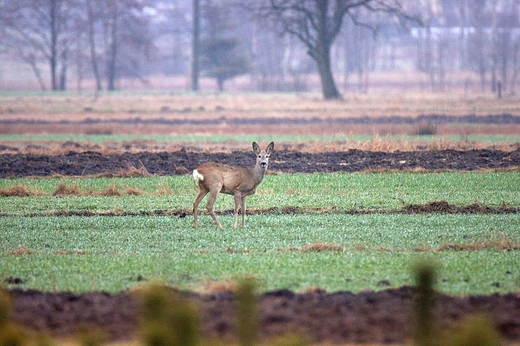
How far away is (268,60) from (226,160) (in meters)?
77.7

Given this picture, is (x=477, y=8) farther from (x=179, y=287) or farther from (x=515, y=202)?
(x=179, y=287)

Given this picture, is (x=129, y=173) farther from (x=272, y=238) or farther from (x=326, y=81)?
(x=326, y=81)

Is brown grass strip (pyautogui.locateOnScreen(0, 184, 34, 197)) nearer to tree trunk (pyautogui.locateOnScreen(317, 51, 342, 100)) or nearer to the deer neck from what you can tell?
the deer neck

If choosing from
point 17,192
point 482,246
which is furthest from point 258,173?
point 17,192

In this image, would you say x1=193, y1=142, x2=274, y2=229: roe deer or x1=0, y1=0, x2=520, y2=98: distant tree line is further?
x1=0, y1=0, x2=520, y2=98: distant tree line

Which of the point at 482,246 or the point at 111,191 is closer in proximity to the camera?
the point at 482,246

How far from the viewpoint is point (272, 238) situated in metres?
14.4

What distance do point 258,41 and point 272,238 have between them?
9459 centimetres

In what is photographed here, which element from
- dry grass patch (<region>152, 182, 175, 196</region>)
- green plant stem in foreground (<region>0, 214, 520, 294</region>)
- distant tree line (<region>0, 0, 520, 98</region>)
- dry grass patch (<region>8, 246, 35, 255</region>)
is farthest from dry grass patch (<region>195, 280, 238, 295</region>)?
distant tree line (<region>0, 0, 520, 98</region>)

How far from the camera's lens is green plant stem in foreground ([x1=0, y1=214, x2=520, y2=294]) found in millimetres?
10844

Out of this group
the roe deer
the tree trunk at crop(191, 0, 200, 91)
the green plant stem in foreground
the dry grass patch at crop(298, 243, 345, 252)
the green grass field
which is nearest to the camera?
the green plant stem in foreground

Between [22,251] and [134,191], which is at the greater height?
[134,191]

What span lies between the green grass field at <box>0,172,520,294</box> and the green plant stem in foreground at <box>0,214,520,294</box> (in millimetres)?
20

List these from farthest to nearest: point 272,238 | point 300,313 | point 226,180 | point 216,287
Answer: point 226,180
point 272,238
point 216,287
point 300,313
